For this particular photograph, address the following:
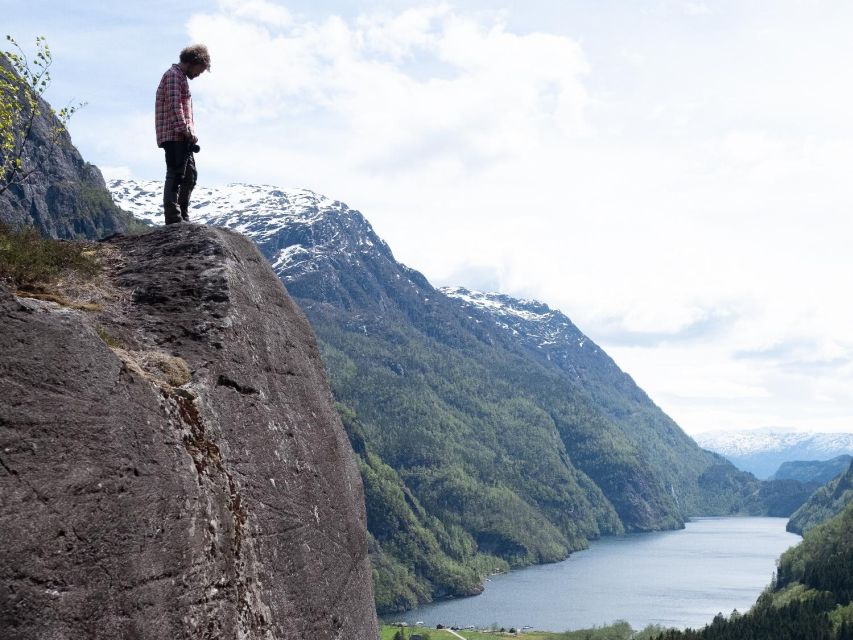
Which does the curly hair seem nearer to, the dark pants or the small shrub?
the dark pants

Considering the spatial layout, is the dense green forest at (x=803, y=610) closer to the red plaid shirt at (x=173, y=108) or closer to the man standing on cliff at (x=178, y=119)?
the man standing on cliff at (x=178, y=119)

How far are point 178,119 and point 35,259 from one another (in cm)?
398

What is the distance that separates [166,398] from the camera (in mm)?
9383

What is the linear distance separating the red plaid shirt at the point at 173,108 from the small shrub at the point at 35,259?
2.50 metres

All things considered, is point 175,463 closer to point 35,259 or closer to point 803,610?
point 35,259

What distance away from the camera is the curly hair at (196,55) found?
43.1 feet

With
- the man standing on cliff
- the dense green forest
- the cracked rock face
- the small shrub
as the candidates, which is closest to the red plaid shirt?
the man standing on cliff

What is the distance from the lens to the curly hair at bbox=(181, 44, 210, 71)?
43.1ft

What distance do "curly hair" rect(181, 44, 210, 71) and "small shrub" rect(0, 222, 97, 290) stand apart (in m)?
3.53

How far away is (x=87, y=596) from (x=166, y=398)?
8.35 ft

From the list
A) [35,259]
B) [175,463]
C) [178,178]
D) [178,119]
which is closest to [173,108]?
[178,119]

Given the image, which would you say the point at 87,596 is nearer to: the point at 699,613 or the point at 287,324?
the point at 287,324

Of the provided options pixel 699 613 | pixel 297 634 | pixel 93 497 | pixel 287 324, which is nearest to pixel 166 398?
pixel 93 497

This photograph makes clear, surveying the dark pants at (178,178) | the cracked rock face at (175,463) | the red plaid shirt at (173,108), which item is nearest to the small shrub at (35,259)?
the cracked rock face at (175,463)
